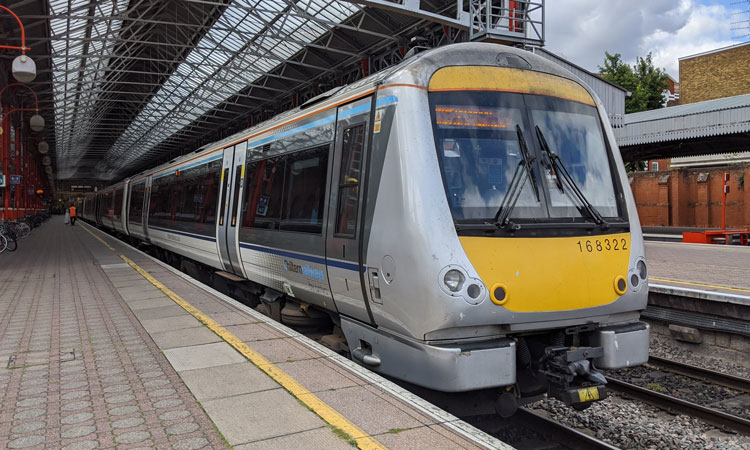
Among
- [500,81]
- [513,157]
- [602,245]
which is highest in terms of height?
[500,81]

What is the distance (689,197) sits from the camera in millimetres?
32875

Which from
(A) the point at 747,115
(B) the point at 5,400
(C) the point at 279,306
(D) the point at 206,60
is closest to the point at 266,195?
(C) the point at 279,306

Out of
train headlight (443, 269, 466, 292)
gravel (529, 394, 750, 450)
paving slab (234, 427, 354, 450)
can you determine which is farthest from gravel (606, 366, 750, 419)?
paving slab (234, 427, 354, 450)

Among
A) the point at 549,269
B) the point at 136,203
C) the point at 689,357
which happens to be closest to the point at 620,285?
the point at 549,269

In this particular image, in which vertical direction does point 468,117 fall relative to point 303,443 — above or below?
above

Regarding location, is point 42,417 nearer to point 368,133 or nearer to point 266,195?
point 368,133

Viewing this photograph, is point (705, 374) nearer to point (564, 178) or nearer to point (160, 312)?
point (564, 178)

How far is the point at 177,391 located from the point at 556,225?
339 cm

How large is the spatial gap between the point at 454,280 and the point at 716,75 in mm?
48704

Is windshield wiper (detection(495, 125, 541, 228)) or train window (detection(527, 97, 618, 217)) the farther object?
train window (detection(527, 97, 618, 217))

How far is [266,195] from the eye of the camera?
7996 millimetres

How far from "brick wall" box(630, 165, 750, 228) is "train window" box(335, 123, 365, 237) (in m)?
29.7

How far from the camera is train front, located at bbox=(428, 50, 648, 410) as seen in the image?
4570 mm

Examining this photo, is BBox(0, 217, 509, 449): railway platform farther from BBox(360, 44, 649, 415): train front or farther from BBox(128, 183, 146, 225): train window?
BBox(128, 183, 146, 225): train window
